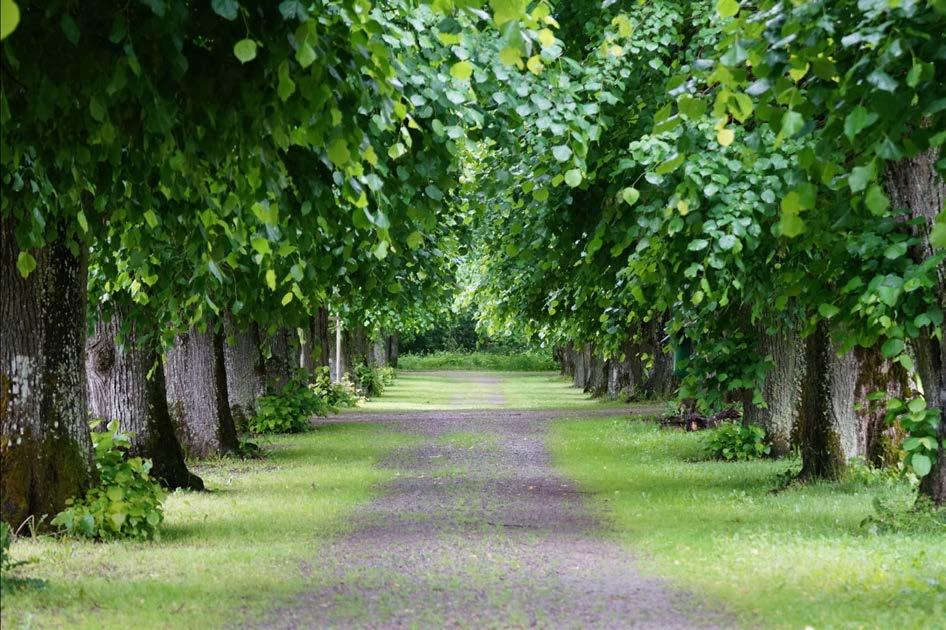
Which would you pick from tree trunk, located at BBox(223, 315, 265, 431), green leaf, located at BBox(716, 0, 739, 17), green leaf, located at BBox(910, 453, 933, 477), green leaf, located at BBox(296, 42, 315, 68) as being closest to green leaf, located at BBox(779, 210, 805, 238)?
green leaf, located at BBox(716, 0, 739, 17)

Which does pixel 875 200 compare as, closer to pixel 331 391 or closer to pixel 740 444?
pixel 740 444

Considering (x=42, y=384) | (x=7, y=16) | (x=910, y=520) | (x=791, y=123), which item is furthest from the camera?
(x=42, y=384)

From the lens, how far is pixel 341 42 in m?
6.22

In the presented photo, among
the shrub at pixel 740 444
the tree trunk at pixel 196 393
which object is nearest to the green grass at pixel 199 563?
the tree trunk at pixel 196 393

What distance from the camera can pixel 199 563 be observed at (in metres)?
9.50

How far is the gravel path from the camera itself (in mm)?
7629

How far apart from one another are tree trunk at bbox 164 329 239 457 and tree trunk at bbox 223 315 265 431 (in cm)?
540

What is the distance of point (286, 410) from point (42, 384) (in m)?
16.6

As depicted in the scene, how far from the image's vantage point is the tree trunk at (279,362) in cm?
2870

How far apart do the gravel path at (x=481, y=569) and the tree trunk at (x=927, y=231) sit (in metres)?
2.62

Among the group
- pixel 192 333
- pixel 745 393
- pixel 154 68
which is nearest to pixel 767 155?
pixel 154 68

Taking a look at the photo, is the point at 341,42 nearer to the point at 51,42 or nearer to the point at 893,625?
the point at 51,42

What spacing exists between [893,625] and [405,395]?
4424cm

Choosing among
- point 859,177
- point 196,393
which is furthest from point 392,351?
point 859,177
